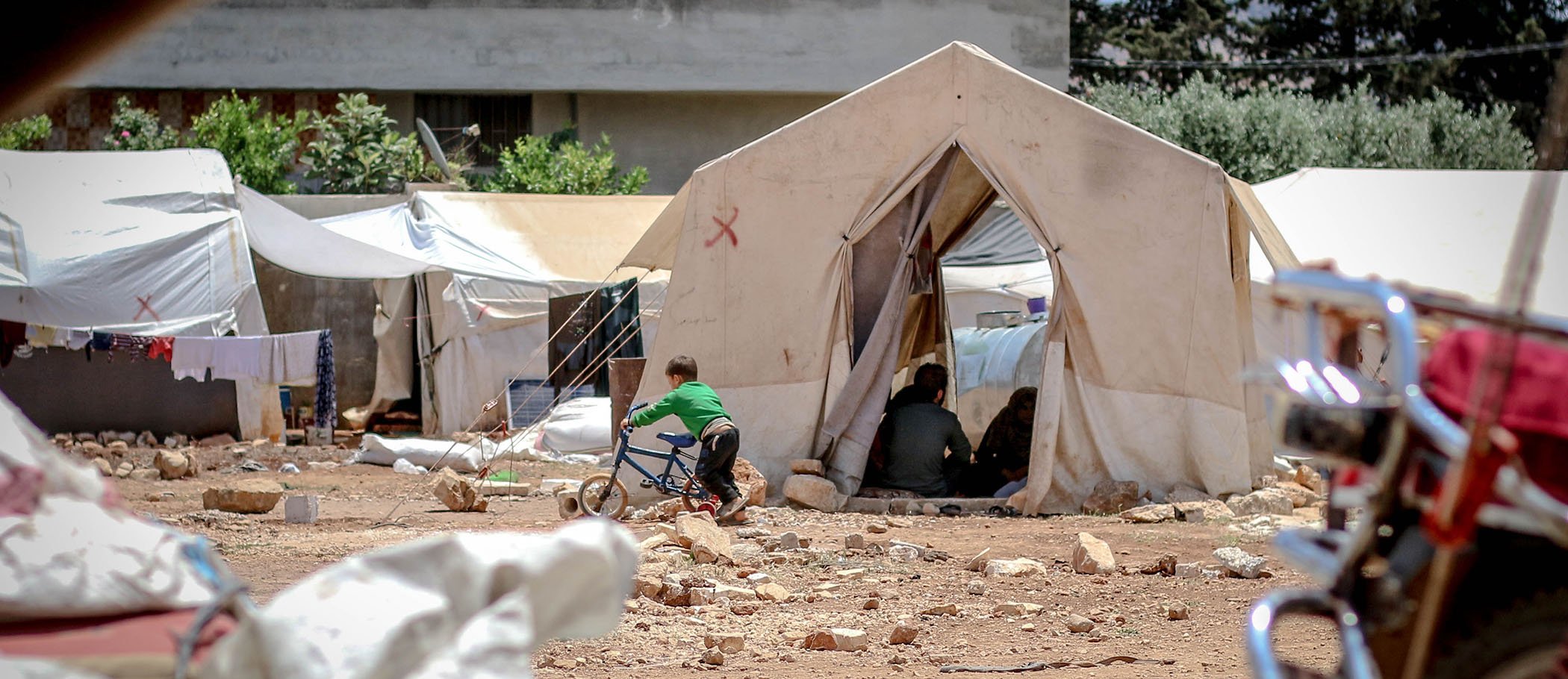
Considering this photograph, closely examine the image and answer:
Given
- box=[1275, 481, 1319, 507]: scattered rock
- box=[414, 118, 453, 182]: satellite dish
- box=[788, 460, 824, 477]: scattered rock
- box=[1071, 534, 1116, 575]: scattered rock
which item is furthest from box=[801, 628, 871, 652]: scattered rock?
box=[414, 118, 453, 182]: satellite dish

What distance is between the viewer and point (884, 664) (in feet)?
17.6

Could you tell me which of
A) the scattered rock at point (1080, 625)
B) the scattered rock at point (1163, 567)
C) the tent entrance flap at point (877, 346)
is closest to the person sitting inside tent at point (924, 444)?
the tent entrance flap at point (877, 346)

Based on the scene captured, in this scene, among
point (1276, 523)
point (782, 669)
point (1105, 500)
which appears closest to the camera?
point (782, 669)

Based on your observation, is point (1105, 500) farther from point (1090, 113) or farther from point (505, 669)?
point (505, 669)

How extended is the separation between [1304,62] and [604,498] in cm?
2737

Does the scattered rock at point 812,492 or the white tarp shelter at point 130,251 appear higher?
the white tarp shelter at point 130,251

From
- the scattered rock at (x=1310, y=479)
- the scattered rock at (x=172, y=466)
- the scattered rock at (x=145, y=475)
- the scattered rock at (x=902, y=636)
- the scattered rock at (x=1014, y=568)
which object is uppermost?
the scattered rock at (x=902, y=636)

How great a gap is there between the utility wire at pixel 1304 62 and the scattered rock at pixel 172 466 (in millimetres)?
24212

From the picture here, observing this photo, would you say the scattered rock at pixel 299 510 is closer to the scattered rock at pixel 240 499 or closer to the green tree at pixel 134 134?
the scattered rock at pixel 240 499

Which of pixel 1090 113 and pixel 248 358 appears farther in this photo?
pixel 248 358

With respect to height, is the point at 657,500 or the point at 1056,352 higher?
the point at 1056,352

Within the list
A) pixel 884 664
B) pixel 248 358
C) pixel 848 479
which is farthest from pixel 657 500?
pixel 248 358

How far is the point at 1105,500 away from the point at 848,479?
1.70 m

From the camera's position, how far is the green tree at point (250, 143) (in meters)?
21.5
